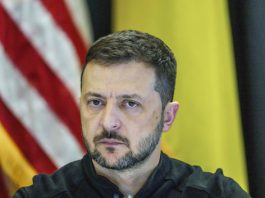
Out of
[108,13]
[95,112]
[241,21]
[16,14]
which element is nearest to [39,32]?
[16,14]

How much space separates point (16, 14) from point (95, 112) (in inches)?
19.5

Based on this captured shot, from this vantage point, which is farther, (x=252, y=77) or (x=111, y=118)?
(x=252, y=77)

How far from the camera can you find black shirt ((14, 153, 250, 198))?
1.16 m

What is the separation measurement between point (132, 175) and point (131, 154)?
0.33ft

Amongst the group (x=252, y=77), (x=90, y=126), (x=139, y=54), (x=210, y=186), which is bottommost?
(x=210, y=186)

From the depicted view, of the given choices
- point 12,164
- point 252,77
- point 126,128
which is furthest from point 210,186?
point 12,164

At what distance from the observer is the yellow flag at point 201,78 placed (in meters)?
1.46

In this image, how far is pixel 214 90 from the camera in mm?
1465

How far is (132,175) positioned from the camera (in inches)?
46.4

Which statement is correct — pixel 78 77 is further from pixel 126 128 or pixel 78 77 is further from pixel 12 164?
pixel 126 128

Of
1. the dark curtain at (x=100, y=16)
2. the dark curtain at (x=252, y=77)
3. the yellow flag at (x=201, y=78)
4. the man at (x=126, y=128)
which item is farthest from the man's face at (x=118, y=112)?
the dark curtain at (x=100, y=16)

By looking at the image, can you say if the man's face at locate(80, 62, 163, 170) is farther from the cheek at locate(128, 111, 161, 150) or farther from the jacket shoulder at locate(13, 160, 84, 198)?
the jacket shoulder at locate(13, 160, 84, 198)

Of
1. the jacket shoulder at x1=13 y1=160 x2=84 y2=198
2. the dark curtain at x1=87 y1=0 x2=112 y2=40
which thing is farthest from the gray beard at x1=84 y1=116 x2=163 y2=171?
the dark curtain at x1=87 y1=0 x2=112 y2=40

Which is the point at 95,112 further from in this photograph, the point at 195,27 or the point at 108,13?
the point at 108,13
